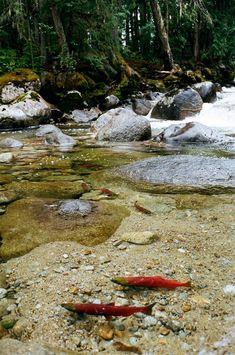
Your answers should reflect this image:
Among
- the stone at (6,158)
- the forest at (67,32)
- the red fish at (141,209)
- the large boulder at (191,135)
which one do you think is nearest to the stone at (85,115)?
the forest at (67,32)

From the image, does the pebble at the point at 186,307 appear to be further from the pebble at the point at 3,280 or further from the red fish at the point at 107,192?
the red fish at the point at 107,192

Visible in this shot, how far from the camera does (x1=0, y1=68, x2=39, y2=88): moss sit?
535 inches

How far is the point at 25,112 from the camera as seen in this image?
39.2 feet

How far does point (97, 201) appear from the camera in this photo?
12.9 feet

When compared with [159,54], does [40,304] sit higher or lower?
lower

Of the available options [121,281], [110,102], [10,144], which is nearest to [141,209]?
[121,281]

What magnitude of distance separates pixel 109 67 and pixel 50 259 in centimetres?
1553

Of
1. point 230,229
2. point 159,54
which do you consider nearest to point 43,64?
point 159,54

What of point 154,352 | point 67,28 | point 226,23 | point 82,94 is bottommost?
point 154,352

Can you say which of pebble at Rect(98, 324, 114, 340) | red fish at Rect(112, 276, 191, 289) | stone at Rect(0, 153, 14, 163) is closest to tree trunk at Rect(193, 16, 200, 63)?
stone at Rect(0, 153, 14, 163)

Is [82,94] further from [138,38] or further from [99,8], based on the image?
[138,38]

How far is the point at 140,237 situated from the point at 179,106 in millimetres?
10292

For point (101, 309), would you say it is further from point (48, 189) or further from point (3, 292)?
point (48, 189)

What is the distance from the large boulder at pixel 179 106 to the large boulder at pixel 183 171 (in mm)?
7415
